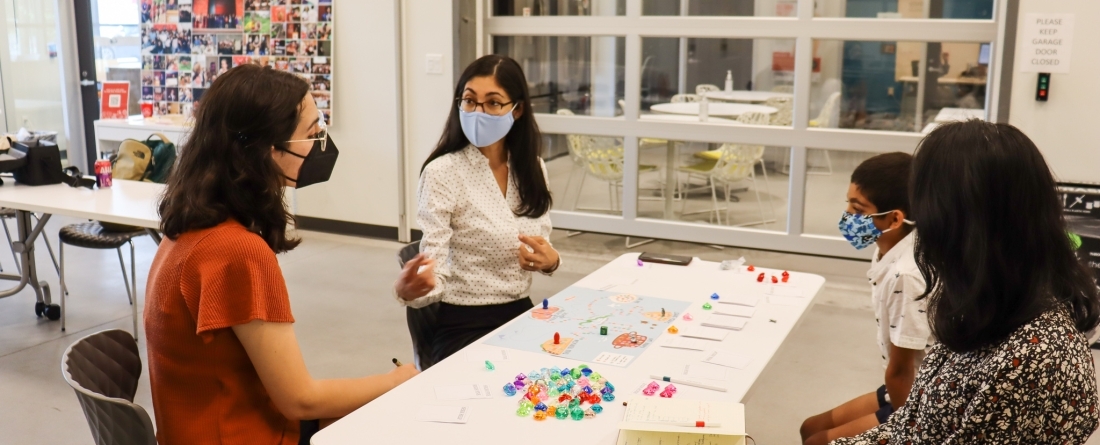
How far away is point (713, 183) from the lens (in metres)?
5.53

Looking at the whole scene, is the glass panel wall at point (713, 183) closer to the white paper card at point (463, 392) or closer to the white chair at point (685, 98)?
the white chair at point (685, 98)

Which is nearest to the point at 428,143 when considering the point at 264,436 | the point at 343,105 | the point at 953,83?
the point at 343,105

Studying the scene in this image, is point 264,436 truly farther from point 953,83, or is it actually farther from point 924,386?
point 953,83

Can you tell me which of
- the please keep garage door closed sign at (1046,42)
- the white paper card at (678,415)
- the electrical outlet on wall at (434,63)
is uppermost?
the please keep garage door closed sign at (1046,42)

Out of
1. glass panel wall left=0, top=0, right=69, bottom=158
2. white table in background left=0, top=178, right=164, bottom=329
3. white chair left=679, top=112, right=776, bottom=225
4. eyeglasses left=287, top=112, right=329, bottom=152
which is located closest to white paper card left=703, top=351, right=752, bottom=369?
eyeglasses left=287, top=112, right=329, bottom=152

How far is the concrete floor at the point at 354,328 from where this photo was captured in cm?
344

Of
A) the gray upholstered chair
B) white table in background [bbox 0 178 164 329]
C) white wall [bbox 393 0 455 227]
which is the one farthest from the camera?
white wall [bbox 393 0 455 227]

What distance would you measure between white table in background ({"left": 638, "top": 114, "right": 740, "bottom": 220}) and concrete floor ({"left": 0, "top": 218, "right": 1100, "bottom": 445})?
0.30 meters

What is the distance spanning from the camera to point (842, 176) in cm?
503

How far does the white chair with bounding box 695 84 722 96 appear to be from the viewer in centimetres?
540

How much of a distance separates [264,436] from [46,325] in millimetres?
3153

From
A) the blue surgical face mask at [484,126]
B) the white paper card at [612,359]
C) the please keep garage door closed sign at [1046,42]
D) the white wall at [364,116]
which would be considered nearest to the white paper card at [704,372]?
the white paper card at [612,359]

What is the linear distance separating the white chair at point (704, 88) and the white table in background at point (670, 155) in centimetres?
16

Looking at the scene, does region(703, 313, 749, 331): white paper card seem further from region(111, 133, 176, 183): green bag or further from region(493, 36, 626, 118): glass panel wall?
region(111, 133, 176, 183): green bag
